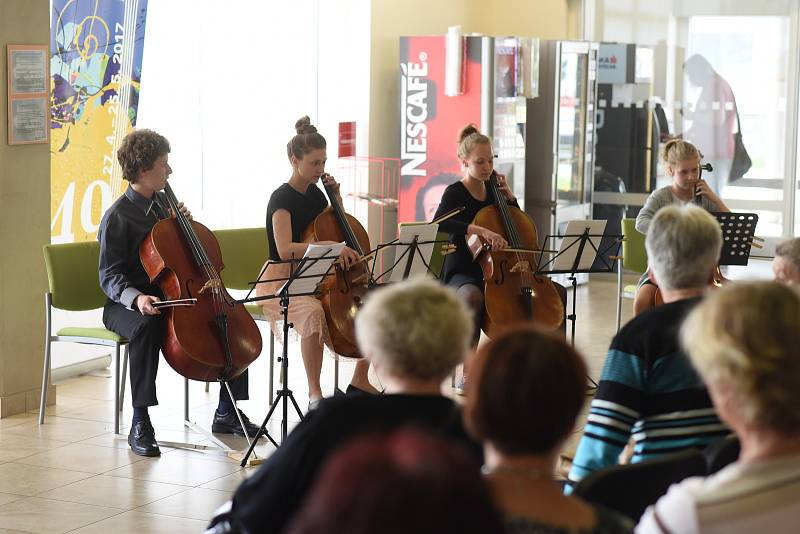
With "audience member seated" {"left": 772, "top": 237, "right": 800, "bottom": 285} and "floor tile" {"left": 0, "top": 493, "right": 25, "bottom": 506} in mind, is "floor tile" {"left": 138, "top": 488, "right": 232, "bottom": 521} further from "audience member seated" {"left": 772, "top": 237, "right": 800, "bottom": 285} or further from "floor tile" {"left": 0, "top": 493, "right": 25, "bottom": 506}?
"audience member seated" {"left": 772, "top": 237, "right": 800, "bottom": 285}

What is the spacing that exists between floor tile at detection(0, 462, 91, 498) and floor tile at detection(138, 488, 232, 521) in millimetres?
458

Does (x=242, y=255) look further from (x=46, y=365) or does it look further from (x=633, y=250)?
(x=633, y=250)

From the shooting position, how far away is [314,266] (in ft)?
13.6

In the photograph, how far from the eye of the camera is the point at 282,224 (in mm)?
4766

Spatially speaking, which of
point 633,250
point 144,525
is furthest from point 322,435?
point 633,250

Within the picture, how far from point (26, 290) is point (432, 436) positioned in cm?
458

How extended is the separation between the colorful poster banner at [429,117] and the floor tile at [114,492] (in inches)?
179

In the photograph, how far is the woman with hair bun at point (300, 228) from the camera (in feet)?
15.6

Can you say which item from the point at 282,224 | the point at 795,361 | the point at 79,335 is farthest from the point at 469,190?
the point at 795,361

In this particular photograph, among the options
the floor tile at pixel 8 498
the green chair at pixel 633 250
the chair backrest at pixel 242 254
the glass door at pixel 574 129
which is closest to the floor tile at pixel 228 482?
the floor tile at pixel 8 498

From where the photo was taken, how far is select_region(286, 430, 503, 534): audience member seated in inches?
36.9

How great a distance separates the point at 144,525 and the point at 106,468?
73 centimetres

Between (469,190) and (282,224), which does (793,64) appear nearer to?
(469,190)

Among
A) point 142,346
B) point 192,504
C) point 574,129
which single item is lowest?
point 192,504
